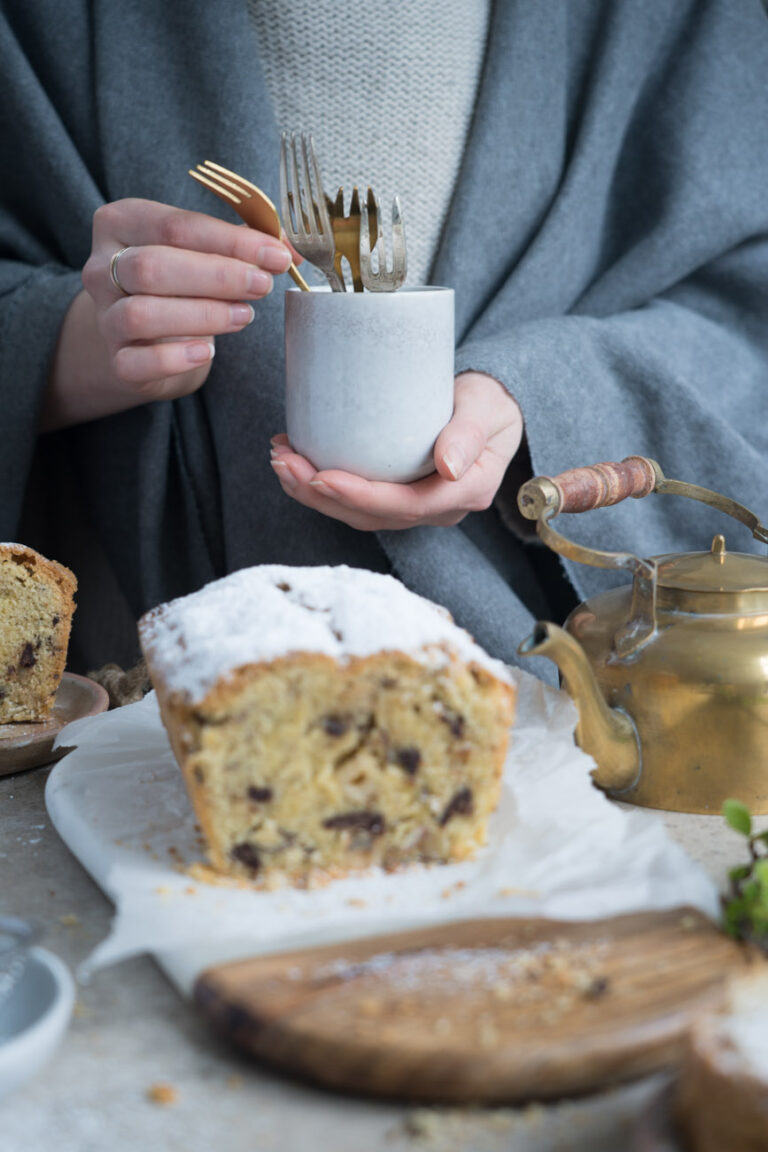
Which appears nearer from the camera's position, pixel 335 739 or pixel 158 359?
pixel 335 739

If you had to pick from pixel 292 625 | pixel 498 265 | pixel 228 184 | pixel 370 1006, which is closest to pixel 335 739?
pixel 292 625

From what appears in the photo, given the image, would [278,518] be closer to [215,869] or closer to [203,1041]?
[215,869]

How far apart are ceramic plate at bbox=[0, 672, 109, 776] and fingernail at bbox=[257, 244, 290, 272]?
1.55 feet

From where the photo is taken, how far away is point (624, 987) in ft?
2.15

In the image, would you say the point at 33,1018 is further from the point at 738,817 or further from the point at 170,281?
the point at 170,281

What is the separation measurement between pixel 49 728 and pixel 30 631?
138 millimetres

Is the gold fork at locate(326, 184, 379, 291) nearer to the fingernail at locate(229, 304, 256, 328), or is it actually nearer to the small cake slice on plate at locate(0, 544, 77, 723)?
the fingernail at locate(229, 304, 256, 328)

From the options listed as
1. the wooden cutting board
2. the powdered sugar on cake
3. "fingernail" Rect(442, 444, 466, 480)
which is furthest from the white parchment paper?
"fingernail" Rect(442, 444, 466, 480)

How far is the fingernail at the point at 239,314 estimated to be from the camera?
115cm

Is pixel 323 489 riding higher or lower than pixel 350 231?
lower

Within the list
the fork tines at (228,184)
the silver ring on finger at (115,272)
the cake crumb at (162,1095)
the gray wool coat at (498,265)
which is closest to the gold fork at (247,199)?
the fork tines at (228,184)

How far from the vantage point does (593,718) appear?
0.91m

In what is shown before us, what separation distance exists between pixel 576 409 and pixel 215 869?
78cm

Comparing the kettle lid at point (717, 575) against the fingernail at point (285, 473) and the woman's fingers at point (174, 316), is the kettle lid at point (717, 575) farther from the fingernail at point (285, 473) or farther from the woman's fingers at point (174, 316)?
the woman's fingers at point (174, 316)
